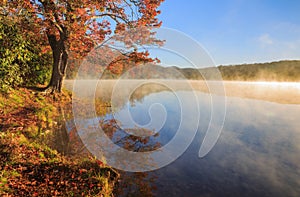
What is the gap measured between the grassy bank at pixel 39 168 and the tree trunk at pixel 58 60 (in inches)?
226

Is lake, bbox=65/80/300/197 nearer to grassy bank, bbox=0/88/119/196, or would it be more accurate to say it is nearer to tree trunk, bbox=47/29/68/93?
grassy bank, bbox=0/88/119/196

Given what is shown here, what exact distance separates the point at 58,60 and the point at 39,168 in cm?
1095

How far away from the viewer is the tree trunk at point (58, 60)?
48.1 feet

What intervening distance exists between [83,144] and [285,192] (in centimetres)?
738

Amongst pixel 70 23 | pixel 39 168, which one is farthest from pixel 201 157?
pixel 70 23

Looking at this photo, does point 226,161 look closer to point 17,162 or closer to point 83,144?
point 83,144

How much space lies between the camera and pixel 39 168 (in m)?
5.91

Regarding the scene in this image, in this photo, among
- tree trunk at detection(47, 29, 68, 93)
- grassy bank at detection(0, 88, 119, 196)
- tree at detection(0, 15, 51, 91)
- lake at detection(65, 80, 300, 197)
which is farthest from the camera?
tree trunk at detection(47, 29, 68, 93)

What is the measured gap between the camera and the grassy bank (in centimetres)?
502

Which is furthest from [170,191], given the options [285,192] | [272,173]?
[272,173]

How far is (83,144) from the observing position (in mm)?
8625

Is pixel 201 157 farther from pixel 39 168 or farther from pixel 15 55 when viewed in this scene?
pixel 15 55

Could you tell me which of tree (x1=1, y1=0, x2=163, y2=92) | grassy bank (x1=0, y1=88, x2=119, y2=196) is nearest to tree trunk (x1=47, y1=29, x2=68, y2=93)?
tree (x1=1, y1=0, x2=163, y2=92)

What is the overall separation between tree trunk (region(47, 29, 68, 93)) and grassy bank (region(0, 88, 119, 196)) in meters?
5.75
